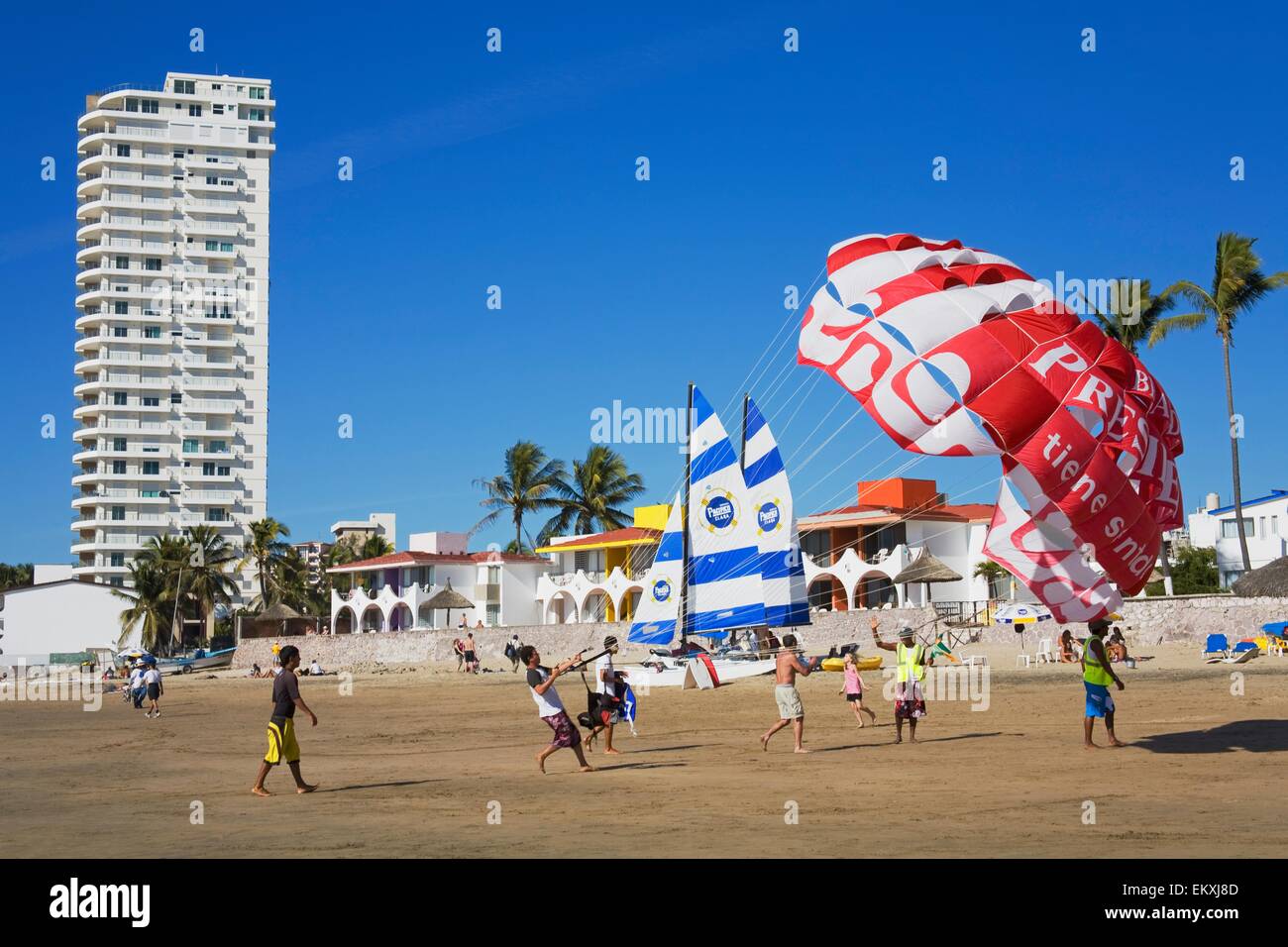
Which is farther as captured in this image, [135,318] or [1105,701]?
[135,318]

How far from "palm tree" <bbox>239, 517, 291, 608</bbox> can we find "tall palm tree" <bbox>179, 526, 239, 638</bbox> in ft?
7.64

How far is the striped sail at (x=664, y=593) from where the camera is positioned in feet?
109

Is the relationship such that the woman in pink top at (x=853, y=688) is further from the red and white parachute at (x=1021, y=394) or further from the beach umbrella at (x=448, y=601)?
the beach umbrella at (x=448, y=601)

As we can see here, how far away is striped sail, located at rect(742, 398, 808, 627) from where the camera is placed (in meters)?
32.3

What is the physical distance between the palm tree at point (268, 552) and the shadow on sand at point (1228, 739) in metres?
84.0

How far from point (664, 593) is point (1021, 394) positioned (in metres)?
20.1

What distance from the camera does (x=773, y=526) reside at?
107ft

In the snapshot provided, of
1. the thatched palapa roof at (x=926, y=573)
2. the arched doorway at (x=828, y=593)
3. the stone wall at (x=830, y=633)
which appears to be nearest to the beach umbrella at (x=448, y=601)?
the stone wall at (x=830, y=633)

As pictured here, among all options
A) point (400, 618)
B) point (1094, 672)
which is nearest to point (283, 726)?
point (1094, 672)

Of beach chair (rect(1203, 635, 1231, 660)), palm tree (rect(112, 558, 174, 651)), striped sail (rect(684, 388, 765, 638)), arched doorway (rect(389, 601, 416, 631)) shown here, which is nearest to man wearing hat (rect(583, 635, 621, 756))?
striped sail (rect(684, 388, 765, 638))
